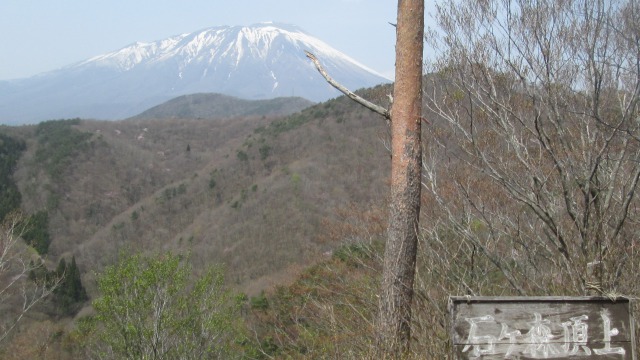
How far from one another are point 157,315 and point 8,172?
4620 centimetres

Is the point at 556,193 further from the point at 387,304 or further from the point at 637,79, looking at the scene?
the point at 387,304

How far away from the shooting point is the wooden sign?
7.61ft

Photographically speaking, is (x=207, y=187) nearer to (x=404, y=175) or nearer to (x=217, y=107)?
(x=404, y=175)

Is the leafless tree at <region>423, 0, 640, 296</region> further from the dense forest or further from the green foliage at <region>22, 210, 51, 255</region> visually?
the green foliage at <region>22, 210, 51, 255</region>

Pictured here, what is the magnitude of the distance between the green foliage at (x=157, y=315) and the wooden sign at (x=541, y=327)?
24.4 ft

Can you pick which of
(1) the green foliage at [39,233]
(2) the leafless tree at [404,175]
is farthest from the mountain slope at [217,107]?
(2) the leafless tree at [404,175]

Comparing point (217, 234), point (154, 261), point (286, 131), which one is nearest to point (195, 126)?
point (286, 131)

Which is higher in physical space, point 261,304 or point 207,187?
point 261,304

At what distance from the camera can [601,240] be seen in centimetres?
427

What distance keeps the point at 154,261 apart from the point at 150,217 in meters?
35.5

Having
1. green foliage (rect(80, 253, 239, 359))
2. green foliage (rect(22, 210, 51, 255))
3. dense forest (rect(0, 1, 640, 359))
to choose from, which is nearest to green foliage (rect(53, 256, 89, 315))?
dense forest (rect(0, 1, 640, 359))

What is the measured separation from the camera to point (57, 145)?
53656mm

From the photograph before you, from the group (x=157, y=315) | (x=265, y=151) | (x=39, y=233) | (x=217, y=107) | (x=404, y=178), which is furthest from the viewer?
(x=217, y=107)

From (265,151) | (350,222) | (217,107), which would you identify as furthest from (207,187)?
(217,107)
